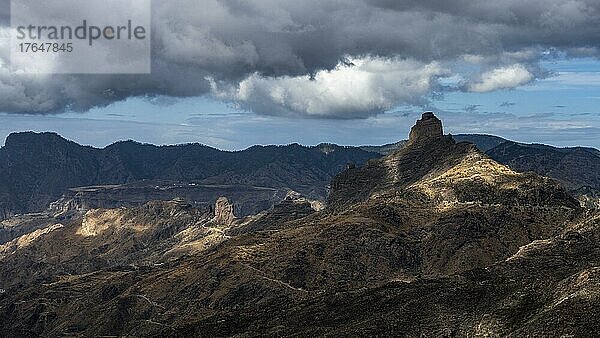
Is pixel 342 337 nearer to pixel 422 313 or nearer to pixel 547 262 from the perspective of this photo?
pixel 422 313

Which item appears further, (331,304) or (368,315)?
(331,304)

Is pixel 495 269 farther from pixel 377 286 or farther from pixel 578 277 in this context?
pixel 578 277

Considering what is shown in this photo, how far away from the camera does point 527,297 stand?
132 metres

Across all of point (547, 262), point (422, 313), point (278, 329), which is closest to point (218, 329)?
point (278, 329)

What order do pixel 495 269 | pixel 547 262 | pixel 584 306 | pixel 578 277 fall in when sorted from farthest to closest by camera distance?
pixel 547 262 → pixel 495 269 → pixel 578 277 → pixel 584 306

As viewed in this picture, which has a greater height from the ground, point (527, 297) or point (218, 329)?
point (527, 297)

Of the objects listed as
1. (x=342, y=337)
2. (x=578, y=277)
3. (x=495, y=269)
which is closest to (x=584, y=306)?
(x=578, y=277)

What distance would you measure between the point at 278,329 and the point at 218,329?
21028 mm

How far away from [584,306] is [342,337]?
44.2 m

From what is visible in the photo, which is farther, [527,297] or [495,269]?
[495,269]

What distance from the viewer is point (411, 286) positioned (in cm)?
16400

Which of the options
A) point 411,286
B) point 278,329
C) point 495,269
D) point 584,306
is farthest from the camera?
point 495,269

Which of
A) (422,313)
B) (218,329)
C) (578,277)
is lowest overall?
(218,329)

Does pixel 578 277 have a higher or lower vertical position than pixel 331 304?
higher
